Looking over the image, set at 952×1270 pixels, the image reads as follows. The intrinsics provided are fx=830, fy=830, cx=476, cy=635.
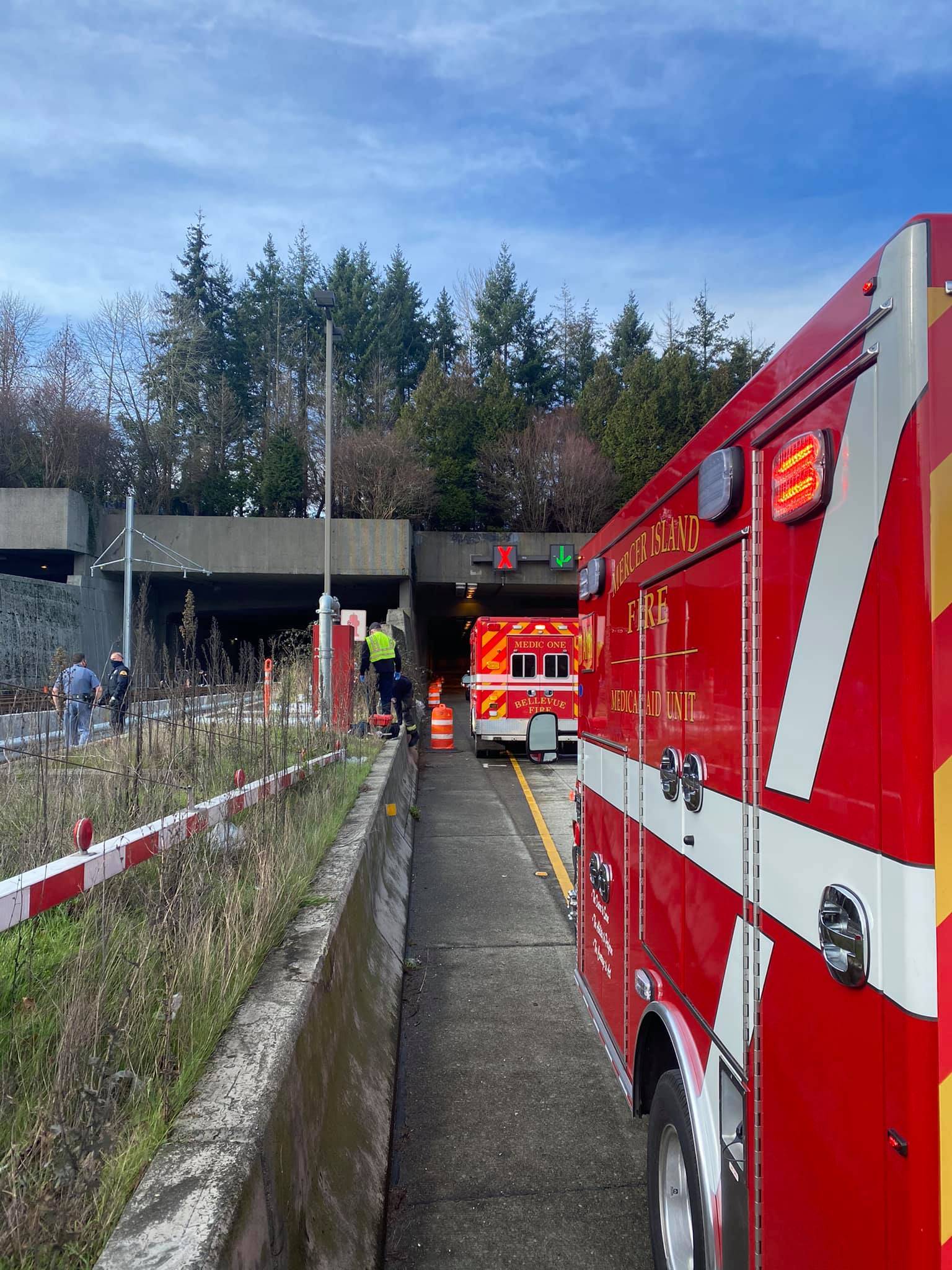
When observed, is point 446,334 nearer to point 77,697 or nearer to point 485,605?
point 485,605

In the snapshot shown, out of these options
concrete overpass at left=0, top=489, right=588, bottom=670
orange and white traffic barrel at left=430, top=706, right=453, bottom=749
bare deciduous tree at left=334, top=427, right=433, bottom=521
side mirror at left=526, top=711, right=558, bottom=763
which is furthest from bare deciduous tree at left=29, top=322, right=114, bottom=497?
side mirror at left=526, top=711, right=558, bottom=763

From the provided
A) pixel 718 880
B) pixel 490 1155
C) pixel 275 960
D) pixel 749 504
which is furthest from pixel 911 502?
pixel 490 1155

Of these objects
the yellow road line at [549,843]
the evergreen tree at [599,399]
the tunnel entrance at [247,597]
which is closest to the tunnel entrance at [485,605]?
the tunnel entrance at [247,597]

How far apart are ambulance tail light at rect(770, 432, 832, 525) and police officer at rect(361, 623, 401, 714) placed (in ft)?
38.4

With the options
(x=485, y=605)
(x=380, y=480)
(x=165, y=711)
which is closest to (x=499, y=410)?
(x=380, y=480)

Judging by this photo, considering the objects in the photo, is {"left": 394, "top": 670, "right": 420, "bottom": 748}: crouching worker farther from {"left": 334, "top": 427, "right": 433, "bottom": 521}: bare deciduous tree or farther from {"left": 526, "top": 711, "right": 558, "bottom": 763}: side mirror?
{"left": 334, "top": 427, "right": 433, "bottom": 521}: bare deciduous tree

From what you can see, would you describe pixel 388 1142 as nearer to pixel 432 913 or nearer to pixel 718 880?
pixel 718 880

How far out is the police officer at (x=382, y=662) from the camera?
44.8ft

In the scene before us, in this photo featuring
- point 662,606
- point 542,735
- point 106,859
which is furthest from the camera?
point 542,735

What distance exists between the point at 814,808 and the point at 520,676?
14909 millimetres

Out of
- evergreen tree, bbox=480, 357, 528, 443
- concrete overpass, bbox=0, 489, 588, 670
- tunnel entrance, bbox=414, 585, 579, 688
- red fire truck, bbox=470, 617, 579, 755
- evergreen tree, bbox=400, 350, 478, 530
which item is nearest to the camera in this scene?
red fire truck, bbox=470, 617, 579, 755

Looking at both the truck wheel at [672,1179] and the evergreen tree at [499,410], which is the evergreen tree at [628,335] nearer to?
the evergreen tree at [499,410]

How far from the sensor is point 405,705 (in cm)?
1412

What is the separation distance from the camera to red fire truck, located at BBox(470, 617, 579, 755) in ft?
54.2
